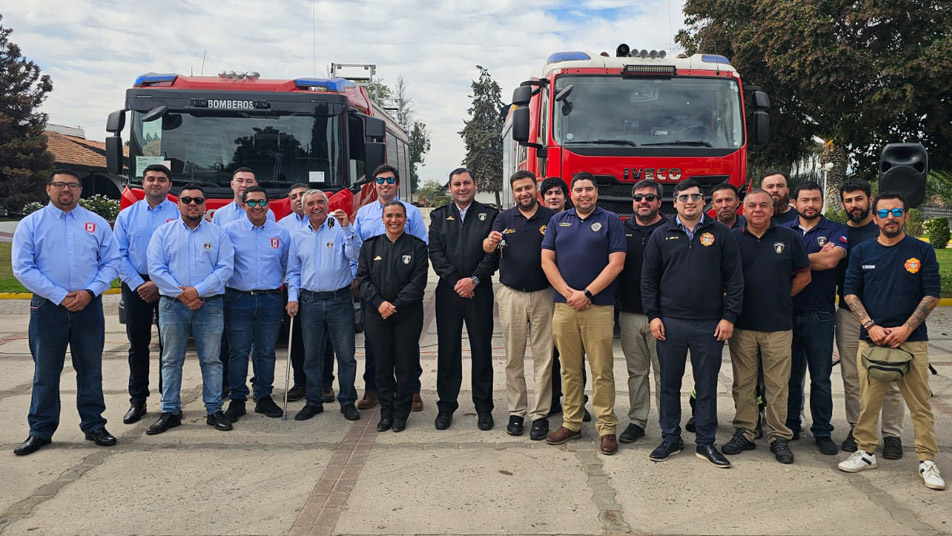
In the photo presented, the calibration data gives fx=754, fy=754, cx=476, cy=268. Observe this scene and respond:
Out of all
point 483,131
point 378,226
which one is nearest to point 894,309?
point 378,226

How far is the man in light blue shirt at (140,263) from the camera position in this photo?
6070 mm

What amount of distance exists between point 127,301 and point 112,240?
2.60 feet

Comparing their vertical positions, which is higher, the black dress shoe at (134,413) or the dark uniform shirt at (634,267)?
the dark uniform shirt at (634,267)

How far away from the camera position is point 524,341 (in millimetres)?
5711

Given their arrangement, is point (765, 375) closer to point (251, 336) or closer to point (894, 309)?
point (894, 309)

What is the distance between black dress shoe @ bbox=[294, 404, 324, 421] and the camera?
19.8 ft

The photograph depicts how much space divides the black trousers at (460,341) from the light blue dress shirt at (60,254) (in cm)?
244

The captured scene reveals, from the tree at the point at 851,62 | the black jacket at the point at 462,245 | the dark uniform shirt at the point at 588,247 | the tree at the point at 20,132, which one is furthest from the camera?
the tree at the point at 20,132

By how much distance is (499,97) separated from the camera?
48562 mm

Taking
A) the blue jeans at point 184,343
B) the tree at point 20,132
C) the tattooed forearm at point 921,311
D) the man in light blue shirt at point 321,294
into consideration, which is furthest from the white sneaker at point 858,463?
the tree at point 20,132

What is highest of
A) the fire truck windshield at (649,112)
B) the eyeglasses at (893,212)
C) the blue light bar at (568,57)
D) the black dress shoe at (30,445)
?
the blue light bar at (568,57)

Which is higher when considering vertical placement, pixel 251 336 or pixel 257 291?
pixel 257 291

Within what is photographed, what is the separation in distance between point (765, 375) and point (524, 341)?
5.64 feet

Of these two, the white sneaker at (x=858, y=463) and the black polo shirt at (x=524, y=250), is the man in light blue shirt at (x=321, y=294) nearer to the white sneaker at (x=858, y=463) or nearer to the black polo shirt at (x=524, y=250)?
the black polo shirt at (x=524, y=250)
